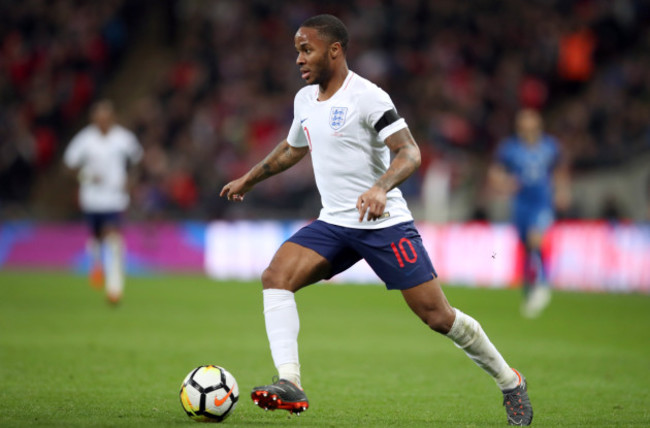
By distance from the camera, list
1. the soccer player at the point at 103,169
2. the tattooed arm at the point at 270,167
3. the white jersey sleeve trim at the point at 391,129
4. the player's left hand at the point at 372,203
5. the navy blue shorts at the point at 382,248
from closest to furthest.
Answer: the player's left hand at the point at 372,203
the white jersey sleeve trim at the point at 391,129
the navy blue shorts at the point at 382,248
the tattooed arm at the point at 270,167
the soccer player at the point at 103,169

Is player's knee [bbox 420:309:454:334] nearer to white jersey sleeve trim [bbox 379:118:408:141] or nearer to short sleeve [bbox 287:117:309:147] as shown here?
white jersey sleeve trim [bbox 379:118:408:141]

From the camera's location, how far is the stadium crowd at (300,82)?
808 inches

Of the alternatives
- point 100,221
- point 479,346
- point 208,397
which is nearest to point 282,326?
point 208,397

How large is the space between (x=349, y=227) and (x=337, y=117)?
2.06 feet

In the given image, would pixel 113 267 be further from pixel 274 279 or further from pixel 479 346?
pixel 479 346

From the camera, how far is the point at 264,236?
65.3ft

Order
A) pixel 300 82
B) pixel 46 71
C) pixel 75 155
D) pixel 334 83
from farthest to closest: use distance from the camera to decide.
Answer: pixel 46 71 < pixel 300 82 < pixel 75 155 < pixel 334 83

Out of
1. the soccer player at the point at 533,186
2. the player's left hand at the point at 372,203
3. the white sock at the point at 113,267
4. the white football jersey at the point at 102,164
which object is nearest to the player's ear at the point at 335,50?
the player's left hand at the point at 372,203

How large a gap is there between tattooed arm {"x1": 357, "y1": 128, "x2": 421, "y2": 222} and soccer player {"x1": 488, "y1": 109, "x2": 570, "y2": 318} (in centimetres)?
789

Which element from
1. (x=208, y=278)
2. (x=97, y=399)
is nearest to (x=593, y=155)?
(x=208, y=278)

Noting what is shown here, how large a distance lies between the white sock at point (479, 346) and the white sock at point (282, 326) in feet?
2.90

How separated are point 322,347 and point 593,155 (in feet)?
36.1

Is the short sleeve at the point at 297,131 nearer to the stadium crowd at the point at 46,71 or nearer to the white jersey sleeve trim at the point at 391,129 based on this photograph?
the white jersey sleeve trim at the point at 391,129

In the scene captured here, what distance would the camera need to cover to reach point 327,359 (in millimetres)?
8844
